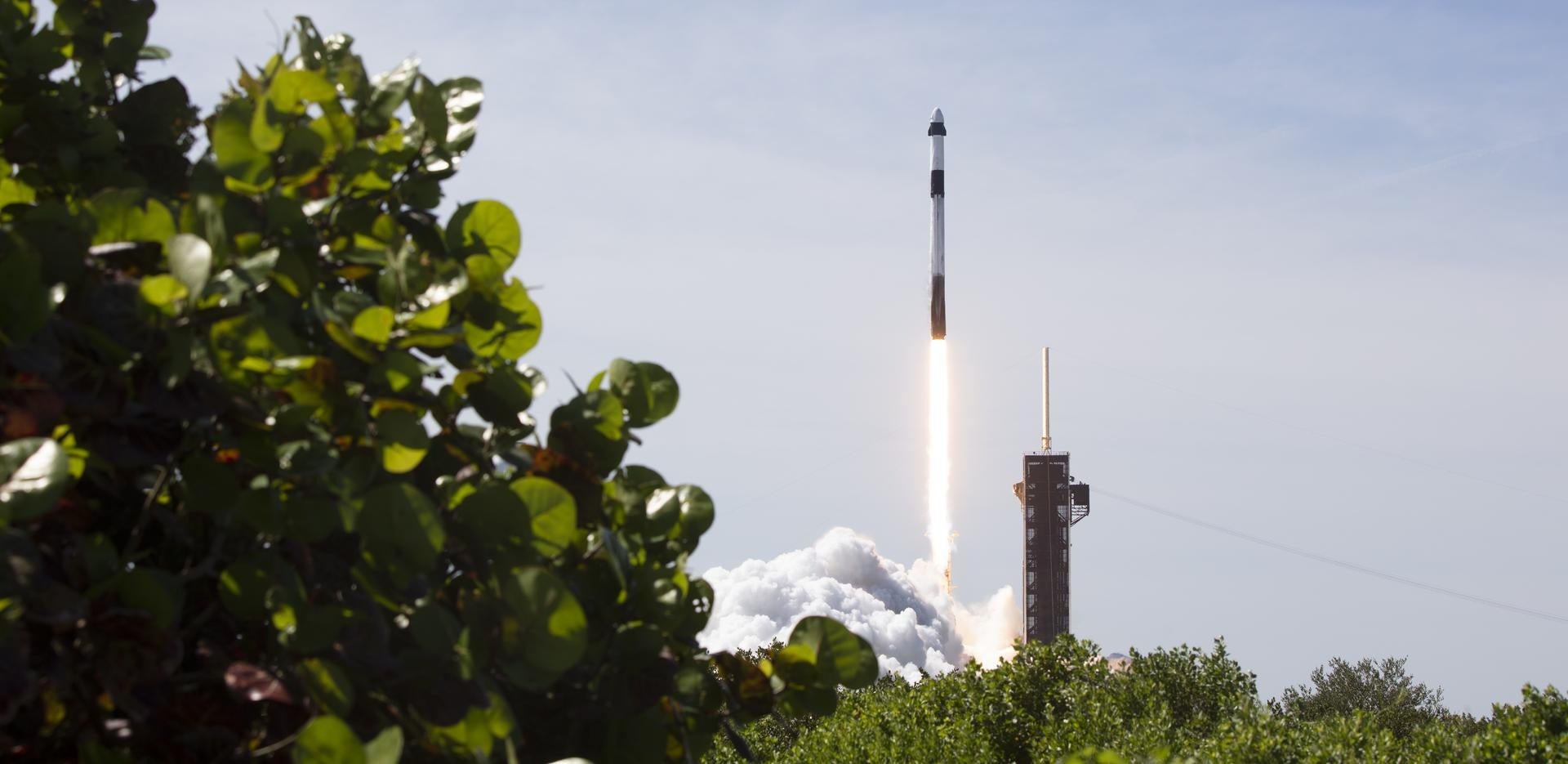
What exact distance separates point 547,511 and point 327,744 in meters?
1.05

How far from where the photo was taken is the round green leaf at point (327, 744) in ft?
10.4

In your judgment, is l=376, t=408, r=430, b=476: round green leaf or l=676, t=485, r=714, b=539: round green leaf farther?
l=676, t=485, r=714, b=539: round green leaf

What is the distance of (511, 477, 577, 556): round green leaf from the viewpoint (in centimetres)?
404

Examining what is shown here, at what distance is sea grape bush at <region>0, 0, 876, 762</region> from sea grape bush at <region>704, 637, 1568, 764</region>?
15.0 metres

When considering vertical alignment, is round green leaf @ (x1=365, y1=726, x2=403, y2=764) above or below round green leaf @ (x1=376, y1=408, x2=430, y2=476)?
below

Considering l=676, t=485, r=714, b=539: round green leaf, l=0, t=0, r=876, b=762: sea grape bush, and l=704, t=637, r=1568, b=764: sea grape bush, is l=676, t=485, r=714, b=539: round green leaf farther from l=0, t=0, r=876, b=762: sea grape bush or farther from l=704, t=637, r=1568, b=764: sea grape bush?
l=704, t=637, r=1568, b=764: sea grape bush

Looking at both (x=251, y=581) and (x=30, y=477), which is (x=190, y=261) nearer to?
(x=30, y=477)

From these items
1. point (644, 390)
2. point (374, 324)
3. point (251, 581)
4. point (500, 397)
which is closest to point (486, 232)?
point (500, 397)

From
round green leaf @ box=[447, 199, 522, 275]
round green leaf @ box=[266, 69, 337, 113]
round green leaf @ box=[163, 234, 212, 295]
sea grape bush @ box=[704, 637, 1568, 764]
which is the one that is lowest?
sea grape bush @ box=[704, 637, 1568, 764]

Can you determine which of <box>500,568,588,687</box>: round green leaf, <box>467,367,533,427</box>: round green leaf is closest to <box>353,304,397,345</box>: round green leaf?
<box>467,367,533,427</box>: round green leaf

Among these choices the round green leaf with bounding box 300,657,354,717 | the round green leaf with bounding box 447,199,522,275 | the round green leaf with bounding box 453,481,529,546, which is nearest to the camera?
the round green leaf with bounding box 300,657,354,717

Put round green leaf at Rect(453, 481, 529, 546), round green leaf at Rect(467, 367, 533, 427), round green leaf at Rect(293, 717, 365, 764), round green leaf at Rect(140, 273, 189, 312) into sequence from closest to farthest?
round green leaf at Rect(293, 717, 365, 764)
round green leaf at Rect(140, 273, 189, 312)
round green leaf at Rect(453, 481, 529, 546)
round green leaf at Rect(467, 367, 533, 427)

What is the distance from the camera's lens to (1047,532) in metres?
85.6

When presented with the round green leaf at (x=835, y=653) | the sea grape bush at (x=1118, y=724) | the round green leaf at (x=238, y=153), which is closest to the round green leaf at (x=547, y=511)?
the round green leaf at (x=835, y=653)
